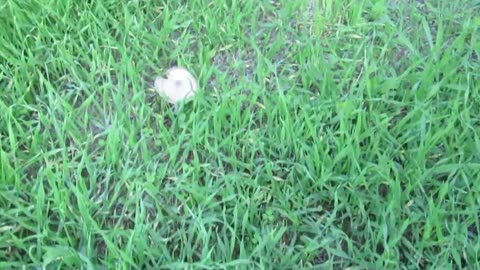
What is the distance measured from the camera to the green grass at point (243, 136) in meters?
1.66

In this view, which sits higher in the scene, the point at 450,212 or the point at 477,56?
the point at 477,56

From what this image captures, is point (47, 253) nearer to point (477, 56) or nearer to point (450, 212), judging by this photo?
point (450, 212)

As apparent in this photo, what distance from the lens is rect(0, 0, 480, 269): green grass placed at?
166 centimetres

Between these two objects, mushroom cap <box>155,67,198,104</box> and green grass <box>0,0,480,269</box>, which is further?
mushroom cap <box>155,67,198,104</box>

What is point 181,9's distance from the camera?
2.10 meters

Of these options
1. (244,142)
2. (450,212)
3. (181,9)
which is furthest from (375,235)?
(181,9)

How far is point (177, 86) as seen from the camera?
1.94 m

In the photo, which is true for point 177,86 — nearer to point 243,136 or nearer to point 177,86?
point 177,86

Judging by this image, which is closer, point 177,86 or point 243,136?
point 243,136

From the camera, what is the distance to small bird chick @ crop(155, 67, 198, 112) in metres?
1.92

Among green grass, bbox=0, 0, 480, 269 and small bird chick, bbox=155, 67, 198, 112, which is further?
small bird chick, bbox=155, 67, 198, 112

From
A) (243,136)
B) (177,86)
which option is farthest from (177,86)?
(243,136)

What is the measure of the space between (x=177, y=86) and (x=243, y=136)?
10.2 inches

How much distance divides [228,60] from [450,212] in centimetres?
77
